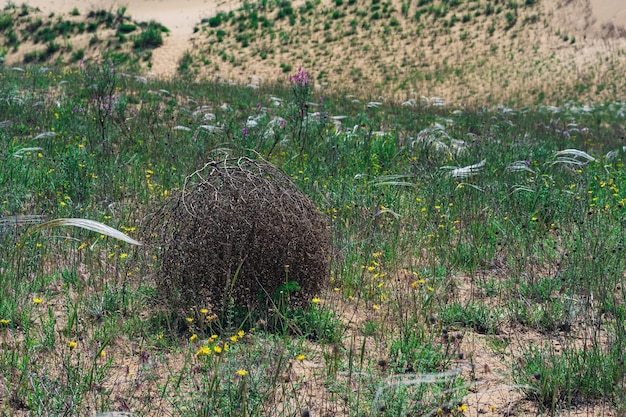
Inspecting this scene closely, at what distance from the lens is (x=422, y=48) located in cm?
2461

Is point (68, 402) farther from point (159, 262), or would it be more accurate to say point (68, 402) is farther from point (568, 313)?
point (568, 313)

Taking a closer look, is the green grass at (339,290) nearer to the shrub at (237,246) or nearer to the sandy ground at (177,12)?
the shrub at (237,246)

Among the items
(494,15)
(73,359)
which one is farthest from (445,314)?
(494,15)

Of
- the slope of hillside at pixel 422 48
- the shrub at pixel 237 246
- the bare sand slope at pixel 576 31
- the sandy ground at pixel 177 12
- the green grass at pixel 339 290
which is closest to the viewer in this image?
the green grass at pixel 339 290

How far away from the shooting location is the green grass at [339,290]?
311cm

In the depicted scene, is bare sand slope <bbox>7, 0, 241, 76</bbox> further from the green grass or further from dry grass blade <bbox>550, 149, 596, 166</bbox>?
dry grass blade <bbox>550, 149, 596, 166</bbox>

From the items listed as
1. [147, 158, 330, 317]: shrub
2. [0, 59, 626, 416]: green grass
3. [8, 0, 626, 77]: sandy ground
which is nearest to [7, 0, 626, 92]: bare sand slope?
[8, 0, 626, 77]: sandy ground

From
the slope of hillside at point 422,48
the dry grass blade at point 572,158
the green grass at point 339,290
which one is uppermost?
the slope of hillside at point 422,48

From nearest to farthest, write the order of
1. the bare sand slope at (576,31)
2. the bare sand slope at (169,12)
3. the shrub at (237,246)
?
the shrub at (237,246)
the bare sand slope at (576,31)
the bare sand slope at (169,12)

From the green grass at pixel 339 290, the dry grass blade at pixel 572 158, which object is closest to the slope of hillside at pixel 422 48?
the dry grass blade at pixel 572 158

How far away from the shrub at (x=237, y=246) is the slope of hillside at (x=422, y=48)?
16257 mm

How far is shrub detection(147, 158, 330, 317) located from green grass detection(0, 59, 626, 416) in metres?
0.13

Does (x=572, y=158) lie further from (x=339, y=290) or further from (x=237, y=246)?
(x=237, y=246)

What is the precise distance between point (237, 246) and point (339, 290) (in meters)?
1.02
